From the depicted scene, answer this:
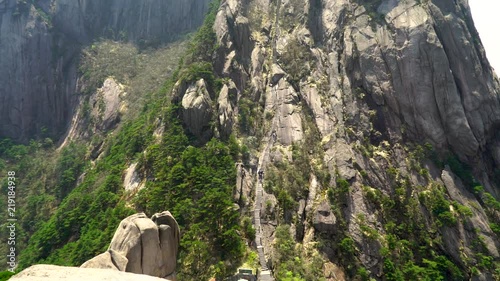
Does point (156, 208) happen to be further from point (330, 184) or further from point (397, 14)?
point (397, 14)

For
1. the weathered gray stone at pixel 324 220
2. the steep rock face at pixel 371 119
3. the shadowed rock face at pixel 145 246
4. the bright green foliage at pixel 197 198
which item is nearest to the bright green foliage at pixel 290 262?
the steep rock face at pixel 371 119

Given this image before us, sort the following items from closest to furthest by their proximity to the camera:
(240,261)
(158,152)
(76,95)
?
(240,261) < (158,152) < (76,95)

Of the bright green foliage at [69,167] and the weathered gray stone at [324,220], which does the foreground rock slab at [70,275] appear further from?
the bright green foliage at [69,167]

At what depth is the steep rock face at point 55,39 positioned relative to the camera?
74.6 m

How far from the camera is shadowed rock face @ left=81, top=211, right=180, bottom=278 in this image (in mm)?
18781

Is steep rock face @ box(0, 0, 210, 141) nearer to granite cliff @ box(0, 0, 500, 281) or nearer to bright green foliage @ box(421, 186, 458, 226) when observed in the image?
granite cliff @ box(0, 0, 500, 281)

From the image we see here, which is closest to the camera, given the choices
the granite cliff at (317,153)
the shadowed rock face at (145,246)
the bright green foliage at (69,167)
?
the shadowed rock face at (145,246)

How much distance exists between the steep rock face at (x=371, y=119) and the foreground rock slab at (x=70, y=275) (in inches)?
955

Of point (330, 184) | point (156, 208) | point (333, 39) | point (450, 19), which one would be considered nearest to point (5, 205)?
point (156, 208)

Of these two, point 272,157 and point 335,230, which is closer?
point 335,230

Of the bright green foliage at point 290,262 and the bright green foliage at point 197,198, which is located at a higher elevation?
the bright green foliage at point 197,198

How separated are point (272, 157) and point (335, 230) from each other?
1199 centimetres

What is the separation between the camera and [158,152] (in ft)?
134

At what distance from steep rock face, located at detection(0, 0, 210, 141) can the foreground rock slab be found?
73693mm
